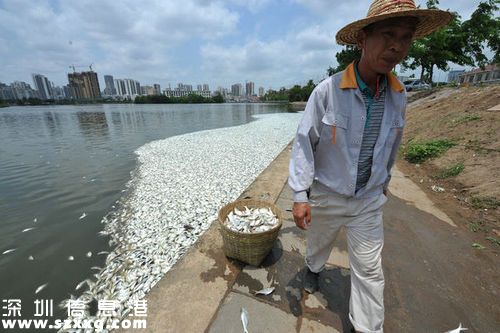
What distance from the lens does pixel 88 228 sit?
4.39 metres

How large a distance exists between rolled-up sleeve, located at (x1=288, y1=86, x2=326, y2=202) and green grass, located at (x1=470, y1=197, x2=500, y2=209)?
4.19 metres

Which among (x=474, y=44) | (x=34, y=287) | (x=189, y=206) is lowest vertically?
(x=34, y=287)

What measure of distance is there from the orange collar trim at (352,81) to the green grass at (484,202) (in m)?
3.79

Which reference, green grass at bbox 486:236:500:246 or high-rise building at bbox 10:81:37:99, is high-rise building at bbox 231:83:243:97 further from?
green grass at bbox 486:236:500:246

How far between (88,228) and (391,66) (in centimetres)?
529

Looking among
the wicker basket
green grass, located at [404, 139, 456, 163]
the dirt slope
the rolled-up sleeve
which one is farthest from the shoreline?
green grass, located at [404, 139, 456, 163]

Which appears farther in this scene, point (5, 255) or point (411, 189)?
point (411, 189)

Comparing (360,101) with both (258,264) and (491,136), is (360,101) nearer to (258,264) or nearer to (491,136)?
(258,264)

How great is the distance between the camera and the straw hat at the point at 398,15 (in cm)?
140

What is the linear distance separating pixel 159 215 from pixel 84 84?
13274 centimetres

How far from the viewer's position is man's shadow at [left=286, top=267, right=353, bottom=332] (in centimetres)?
206

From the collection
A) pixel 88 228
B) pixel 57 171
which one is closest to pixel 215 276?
pixel 88 228

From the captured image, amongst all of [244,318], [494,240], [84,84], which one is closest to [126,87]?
[84,84]

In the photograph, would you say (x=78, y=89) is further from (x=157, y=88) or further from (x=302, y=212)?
(x=302, y=212)
